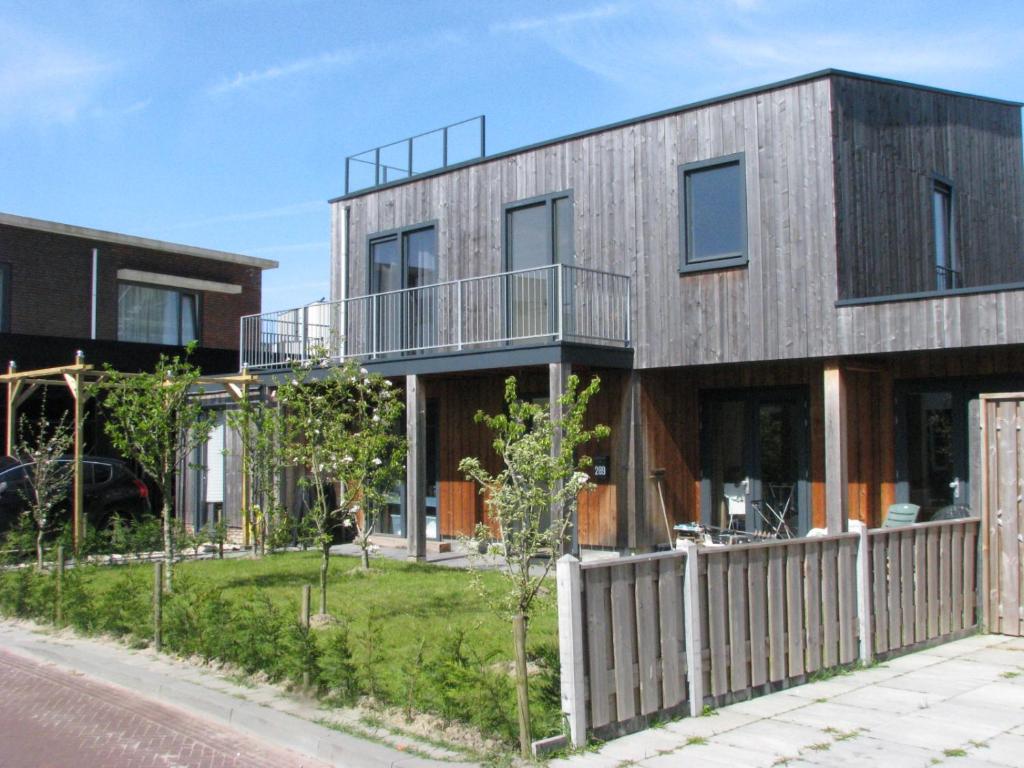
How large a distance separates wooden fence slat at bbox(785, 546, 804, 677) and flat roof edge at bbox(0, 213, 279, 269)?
21478 mm

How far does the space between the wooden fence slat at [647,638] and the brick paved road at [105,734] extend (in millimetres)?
1995

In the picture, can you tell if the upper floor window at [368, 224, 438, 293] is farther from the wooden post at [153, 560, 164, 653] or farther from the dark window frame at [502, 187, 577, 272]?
the wooden post at [153, 560, 164, 653]

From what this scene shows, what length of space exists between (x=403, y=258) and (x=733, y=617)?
12.1 metres

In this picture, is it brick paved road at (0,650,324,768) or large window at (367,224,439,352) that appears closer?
brick paved road at (0,650,324,768)

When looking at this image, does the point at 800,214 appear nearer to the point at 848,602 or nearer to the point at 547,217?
the point at 547,217

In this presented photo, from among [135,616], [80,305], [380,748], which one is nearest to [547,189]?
[135,616]

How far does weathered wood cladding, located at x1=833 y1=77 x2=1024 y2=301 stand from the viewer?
1314 cm


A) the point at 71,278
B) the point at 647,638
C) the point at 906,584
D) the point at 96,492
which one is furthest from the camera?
the point at 71,278

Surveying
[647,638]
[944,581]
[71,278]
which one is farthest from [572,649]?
[71,278]

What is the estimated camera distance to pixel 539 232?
16.2 m

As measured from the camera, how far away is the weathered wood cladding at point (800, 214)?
12.7 meters

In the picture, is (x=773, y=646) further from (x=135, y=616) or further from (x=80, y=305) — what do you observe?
(x=80, y=305)

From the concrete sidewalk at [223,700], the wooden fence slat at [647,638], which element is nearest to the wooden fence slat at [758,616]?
the wooden fence slat at [647,638]

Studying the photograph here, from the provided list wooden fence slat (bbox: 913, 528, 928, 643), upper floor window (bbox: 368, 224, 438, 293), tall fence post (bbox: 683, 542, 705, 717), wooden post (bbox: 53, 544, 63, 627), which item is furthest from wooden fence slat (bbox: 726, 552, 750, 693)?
upper floor window (bbox: 368, 224, 438, 293)
